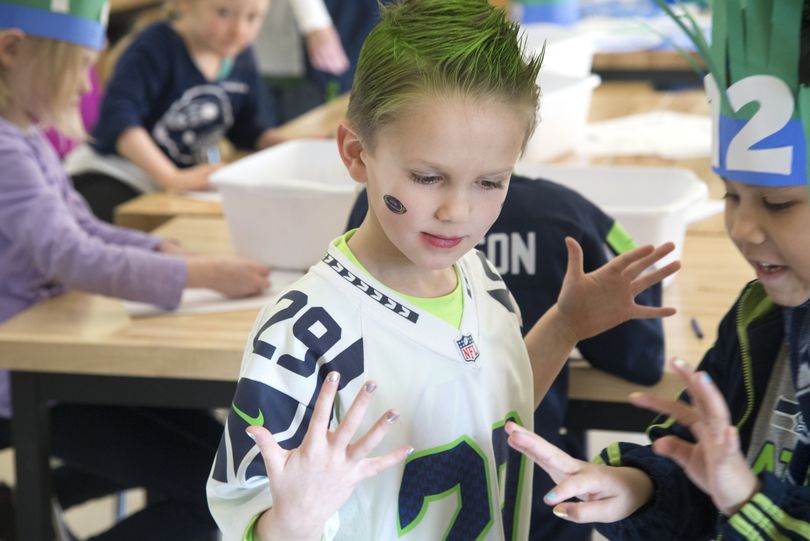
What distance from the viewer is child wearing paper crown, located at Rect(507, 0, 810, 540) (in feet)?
2.74

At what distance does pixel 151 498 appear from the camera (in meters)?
2.02

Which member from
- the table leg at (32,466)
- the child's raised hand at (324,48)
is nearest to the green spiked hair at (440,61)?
the table leg at (32,466)

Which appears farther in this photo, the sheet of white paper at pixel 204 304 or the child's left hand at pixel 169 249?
the child's left hand at pixel 169 249

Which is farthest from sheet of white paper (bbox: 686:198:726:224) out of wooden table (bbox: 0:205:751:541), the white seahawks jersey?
the white seahawks jersey

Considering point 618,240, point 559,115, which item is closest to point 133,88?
point 559,115

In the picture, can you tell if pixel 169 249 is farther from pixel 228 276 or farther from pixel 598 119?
pixel 598 119

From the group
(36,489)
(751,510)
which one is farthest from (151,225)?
(751,510)

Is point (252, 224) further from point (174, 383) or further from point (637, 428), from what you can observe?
point (637, 428)

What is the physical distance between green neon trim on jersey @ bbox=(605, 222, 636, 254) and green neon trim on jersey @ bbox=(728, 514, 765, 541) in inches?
20.7

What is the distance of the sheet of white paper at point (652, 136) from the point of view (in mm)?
2369

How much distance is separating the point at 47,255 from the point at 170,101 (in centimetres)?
106

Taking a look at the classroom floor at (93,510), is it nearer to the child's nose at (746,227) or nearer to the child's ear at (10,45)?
the child's ear at (10,45)

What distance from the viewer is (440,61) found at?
2.80 ft

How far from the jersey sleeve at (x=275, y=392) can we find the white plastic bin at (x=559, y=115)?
137 centimetres
